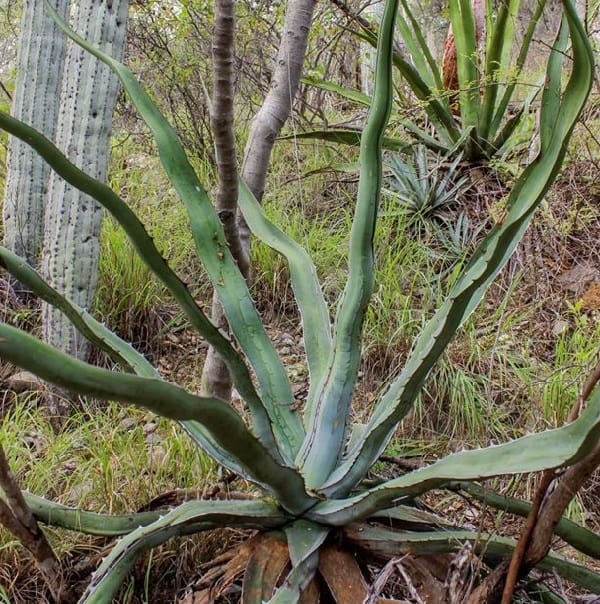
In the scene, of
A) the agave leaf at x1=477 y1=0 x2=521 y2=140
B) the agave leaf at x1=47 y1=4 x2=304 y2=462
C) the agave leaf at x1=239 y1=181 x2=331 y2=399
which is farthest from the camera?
the agave leaf at x1=477 y1=0 x2=521 y2=140

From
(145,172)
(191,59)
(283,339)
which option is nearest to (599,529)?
(283,339)

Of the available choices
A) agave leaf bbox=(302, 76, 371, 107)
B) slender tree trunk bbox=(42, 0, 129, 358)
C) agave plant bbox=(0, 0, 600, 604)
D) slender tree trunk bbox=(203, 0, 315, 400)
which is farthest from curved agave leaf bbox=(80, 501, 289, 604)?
agave leaf bbox=(302, 76, 371, 107)

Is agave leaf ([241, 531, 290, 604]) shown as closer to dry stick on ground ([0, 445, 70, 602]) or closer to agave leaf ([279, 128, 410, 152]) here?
dry stick on ground ([0, 445, 70, 602])

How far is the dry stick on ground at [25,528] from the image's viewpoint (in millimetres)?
968

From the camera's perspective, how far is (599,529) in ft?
5.08

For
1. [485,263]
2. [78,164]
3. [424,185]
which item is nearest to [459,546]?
[485,263]

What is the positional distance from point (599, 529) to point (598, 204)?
5.45ft

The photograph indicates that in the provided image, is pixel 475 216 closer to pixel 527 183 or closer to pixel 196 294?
pixel 196 294

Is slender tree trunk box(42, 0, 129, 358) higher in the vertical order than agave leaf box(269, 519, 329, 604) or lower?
higher

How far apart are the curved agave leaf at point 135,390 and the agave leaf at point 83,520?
0.32 metres

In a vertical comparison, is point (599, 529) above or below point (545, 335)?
below

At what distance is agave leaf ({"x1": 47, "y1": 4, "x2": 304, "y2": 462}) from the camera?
1.20 m

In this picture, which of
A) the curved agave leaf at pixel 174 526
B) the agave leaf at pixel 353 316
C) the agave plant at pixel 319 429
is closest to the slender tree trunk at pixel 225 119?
the agave plant at pixel 319 429

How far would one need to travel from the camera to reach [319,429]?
1130 millimetres
